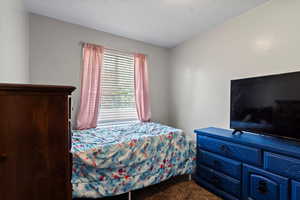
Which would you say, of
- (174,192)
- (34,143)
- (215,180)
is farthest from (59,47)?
(215,180)

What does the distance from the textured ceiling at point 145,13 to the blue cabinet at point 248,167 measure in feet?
5.38

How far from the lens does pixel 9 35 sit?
1313mm

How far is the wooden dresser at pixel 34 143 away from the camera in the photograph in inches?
28.5

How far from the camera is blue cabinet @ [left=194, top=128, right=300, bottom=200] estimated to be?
1266 millimetres

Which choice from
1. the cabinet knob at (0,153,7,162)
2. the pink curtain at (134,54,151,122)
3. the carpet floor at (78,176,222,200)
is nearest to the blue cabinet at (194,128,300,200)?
the carpet floor at (78,176,222,200)

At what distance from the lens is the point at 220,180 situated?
5.89ft

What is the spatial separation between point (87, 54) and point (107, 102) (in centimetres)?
88

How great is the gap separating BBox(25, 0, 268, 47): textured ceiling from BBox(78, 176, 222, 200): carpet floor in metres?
2.42

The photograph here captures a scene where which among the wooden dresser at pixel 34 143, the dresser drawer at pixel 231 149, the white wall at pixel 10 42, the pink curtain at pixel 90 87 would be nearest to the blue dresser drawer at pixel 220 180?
the dresser drawer at pixel 231 149

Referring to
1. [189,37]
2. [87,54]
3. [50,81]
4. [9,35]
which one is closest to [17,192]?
[9,35]

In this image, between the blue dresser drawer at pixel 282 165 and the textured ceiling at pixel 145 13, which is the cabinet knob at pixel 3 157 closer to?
the textured ceiling at pixel 145 13

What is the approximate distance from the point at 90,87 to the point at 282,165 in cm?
256

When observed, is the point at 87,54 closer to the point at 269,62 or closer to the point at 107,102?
the point at 107,102

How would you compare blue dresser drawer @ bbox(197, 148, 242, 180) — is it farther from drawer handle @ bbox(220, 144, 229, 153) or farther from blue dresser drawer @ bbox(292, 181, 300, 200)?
blue dresser drawer @ bbox(292, 181, 300, 200)
